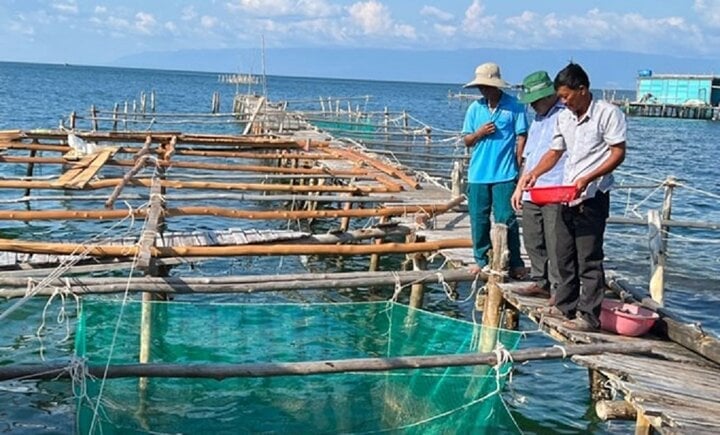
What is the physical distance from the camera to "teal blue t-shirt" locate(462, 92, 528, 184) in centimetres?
736

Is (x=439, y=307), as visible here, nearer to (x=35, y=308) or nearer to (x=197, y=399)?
(x=35, y=308)

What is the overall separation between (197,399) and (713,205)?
2188 cm

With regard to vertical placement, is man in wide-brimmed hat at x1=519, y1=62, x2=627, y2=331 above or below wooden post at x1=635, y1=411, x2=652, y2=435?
above

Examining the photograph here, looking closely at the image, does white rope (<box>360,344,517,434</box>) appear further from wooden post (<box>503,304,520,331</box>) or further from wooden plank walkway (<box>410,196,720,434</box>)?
wooden post (<box>503,304,520,331</box>)

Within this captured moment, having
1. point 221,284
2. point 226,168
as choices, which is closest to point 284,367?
point 221,284

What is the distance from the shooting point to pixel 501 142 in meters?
7.38

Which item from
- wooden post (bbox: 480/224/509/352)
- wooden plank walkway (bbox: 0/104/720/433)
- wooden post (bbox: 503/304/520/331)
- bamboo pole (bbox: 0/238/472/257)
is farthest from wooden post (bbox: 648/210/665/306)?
bamboo pole (bbox: 0/238/472/257)

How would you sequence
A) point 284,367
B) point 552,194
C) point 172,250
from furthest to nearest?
point 172,250, point 552,194, point 284,367

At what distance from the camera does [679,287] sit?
48.0ft

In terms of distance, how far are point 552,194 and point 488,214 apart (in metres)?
1.61

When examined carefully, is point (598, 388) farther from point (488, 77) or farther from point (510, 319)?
point (488, 77)

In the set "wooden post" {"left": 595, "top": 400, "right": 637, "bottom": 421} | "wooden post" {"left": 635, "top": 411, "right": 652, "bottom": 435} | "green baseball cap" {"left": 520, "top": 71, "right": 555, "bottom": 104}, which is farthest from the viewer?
"green baseball cap" {"left": 520, "top": 71, "right": 555, "bottom": 104}

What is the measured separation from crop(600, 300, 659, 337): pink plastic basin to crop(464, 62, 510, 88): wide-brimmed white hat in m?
2.17

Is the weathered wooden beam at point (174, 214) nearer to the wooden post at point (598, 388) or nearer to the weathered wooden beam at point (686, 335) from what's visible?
the wooden post at point (598, 388)
